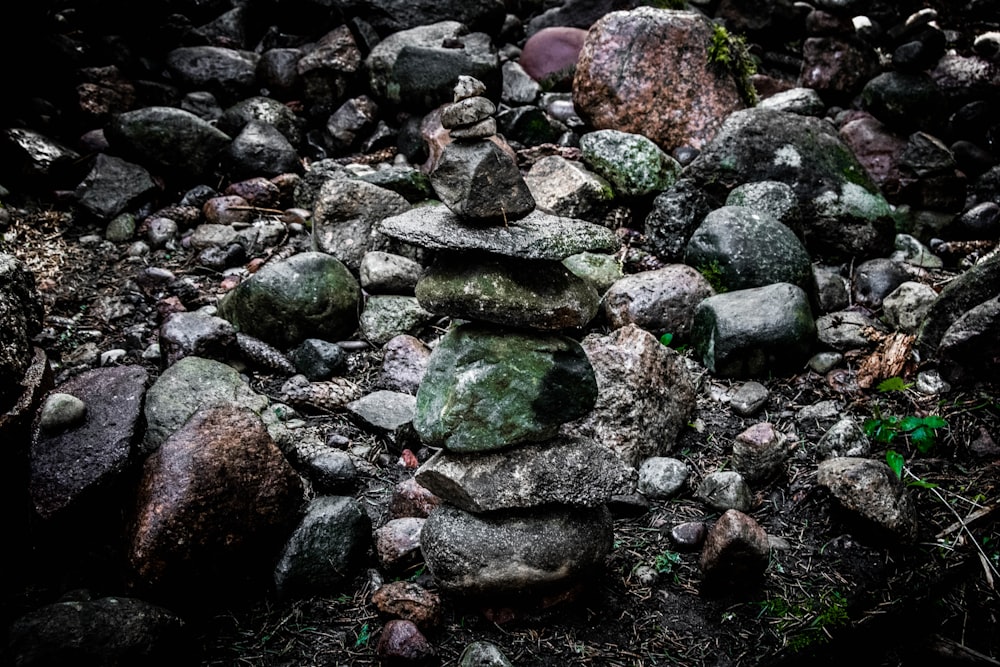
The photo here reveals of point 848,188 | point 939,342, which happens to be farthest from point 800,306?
point 848,188

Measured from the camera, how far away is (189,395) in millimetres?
4121

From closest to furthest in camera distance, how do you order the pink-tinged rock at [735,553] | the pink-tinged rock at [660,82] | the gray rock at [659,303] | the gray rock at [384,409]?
the pink-tinged rock at [735,553], the gray rock at [384,409], the gray rock at [659,303], the pink-tinged rock at [660,82]

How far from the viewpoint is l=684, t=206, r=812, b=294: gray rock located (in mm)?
5262

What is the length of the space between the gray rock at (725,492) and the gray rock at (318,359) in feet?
9.00

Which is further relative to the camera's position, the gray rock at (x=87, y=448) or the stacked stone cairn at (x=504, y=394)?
the gray rock at (x=87, y=448)

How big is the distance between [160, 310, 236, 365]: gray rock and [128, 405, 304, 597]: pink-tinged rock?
1.42m

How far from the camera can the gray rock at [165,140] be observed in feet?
21.2

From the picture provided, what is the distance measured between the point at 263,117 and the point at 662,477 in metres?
6.19

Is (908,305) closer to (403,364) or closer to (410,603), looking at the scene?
(403,364)

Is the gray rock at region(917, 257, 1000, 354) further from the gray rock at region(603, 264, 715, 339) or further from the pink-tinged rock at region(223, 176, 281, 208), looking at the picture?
the pink-tinged rock at region(223, 176, 281, 208)

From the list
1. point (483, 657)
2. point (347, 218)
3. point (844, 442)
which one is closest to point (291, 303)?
point (347, 218)

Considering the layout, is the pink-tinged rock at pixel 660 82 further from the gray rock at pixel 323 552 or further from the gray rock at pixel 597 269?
the gray rock at pixel 323 552

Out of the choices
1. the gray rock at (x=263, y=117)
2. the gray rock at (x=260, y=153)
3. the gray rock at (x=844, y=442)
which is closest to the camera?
the gray rock at (x=844, y=442)

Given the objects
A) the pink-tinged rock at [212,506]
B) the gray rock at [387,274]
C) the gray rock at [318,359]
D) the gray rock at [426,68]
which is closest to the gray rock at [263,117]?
the gray rock at [426,68]
